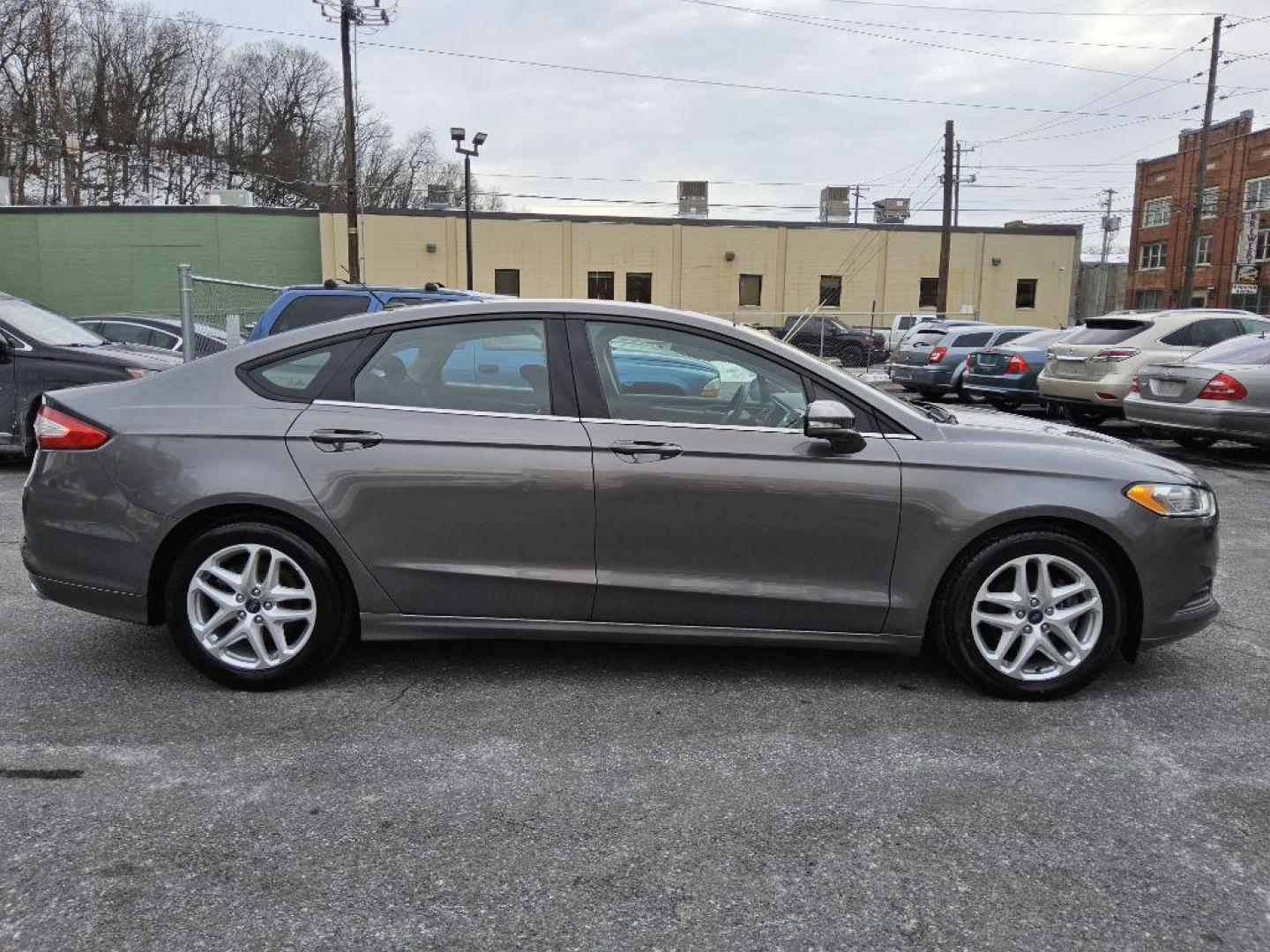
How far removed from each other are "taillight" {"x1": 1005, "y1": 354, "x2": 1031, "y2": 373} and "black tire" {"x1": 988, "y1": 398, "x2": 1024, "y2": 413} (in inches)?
20.4

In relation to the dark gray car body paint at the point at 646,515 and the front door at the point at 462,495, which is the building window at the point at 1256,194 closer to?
the dark gray car body paint at the point at 646,515

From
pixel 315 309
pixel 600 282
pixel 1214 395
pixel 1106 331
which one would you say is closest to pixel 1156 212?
pixel 600 282

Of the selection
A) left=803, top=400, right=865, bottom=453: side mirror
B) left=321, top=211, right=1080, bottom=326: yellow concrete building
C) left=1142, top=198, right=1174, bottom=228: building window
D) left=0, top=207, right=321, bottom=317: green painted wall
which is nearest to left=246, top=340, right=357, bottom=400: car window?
left=803, top=400, right=865, bottom=453: side mirror

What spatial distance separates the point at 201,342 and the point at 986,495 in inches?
485

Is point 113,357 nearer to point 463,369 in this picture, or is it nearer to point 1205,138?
point 463,369

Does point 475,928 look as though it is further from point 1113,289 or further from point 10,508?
point 1113,289

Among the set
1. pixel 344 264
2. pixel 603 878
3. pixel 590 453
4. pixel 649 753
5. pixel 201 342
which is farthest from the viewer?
pixel 344 264

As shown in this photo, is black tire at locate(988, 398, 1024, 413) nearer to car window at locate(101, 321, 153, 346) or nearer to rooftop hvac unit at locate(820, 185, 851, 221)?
car window at locate(101, 321, 153, 346)

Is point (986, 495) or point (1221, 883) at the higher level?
point (986, 495)

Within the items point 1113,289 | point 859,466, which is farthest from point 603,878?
point 1113,289

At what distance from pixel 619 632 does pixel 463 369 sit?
1.20 m

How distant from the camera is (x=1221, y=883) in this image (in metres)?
2.56

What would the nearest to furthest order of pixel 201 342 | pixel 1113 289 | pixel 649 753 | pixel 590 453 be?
1. pixel 649 753
2. pixel 590 453
3. pixel 201 342
4. pixel 1113 289

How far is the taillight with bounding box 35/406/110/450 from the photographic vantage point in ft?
12.4
